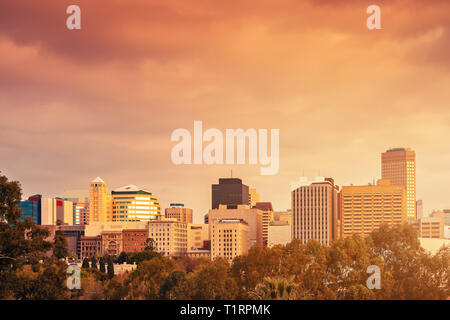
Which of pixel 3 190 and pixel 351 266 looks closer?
pixel 3 190

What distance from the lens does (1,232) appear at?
48.5 m

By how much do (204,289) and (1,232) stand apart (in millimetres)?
22669

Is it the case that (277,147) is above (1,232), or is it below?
above
